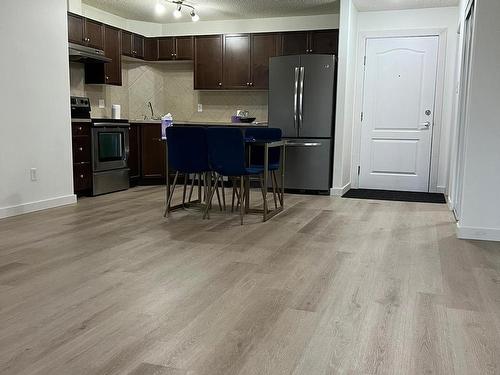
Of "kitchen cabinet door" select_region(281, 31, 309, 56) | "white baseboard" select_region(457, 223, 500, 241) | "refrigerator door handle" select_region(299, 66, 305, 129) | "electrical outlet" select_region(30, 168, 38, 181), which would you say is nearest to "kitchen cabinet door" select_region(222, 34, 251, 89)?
"kitchen cabinet door" select_region(281, 31, 309, 56)

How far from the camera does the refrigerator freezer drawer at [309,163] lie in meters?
6.12

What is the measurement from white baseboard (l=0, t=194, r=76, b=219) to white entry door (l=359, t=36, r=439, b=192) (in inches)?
156

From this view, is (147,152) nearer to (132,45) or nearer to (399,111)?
(132,45)

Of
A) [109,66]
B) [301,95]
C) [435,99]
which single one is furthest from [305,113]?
[109,66]

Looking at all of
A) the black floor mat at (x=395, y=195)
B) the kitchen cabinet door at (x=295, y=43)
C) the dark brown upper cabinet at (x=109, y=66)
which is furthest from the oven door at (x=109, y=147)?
the black floor mat at (x=395, y=195)

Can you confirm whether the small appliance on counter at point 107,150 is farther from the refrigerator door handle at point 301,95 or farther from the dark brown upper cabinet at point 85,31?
the refrigerator door handle at point 301,95

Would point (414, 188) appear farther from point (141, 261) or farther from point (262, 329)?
point (262, 329)

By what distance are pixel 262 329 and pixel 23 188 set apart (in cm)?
351

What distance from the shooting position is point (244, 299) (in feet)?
7.91

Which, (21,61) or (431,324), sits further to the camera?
(21,61)

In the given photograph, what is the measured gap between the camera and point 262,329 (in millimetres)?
2051

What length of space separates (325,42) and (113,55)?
2878 mm

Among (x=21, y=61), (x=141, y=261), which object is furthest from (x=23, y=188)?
(x=141, y=261)

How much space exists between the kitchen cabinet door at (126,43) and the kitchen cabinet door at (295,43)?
217 cm
